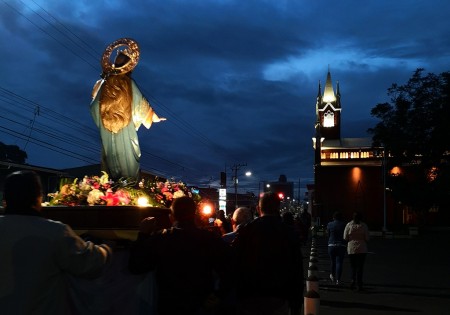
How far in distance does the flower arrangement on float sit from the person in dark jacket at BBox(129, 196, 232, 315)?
2995 mm

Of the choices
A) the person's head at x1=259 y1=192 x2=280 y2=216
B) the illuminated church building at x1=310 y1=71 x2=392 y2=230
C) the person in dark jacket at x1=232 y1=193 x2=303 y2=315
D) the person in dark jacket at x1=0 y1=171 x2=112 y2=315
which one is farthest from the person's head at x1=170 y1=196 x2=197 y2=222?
the illuminated church building at x1=310 y1=71 x2=392 y2=230

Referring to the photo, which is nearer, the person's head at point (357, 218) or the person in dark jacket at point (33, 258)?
the person in dark jacket at point (33, 258)

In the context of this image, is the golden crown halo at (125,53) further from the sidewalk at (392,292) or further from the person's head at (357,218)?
the person's head at (357,218)

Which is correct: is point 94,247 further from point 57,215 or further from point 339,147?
point 339,147

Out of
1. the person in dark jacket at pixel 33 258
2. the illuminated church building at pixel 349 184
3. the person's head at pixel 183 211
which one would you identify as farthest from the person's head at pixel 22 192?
the illuminated church building at pixel 349 184

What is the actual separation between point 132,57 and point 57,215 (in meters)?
→ 3.59

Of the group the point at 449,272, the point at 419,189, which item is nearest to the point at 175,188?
the point at 449,272

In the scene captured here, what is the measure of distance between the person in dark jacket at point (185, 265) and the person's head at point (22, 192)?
3.45ft

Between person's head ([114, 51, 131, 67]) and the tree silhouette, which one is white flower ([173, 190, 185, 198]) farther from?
the tree silhouette

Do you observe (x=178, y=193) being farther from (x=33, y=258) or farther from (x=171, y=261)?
(x=33, y=258)

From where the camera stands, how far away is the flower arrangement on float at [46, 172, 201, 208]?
717 centimetres

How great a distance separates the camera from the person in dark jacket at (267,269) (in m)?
4.63

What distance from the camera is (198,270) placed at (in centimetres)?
416

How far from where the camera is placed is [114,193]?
7.41m
